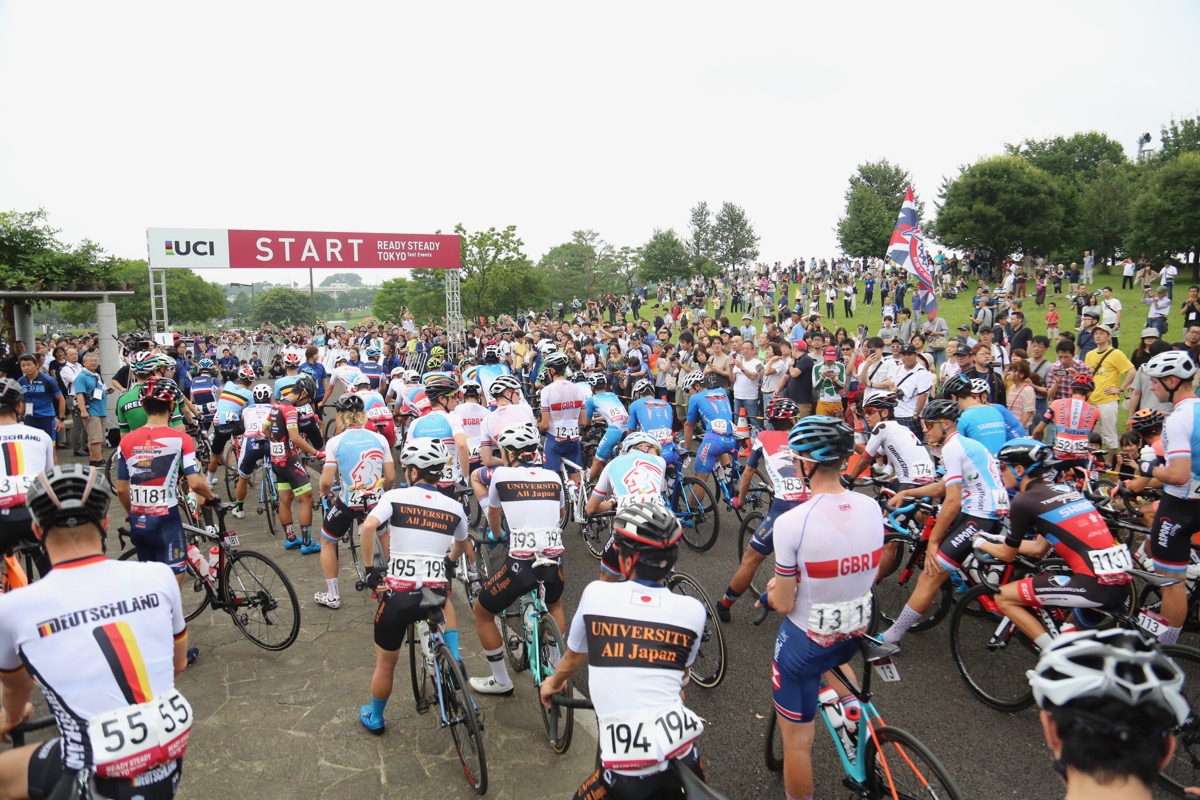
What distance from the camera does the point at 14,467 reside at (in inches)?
214

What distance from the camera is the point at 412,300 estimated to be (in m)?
78.4

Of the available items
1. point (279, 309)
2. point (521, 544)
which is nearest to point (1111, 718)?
point (521, 544)

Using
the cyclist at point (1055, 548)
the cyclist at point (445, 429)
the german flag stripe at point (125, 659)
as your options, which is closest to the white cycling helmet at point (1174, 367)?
the cyclist at point (1055, 548)

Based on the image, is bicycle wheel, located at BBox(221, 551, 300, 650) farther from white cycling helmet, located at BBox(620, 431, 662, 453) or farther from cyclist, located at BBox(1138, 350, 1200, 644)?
cyclist, located at BBox(1138, 350, 1200, 644)

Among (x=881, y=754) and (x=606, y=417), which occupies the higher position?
(x=606, y=417)

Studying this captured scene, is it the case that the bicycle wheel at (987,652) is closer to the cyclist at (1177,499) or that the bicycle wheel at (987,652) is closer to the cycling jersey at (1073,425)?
the cyclist at (1177,499)

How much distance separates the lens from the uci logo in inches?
827

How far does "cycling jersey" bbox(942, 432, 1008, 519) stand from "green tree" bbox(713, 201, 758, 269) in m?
98.5

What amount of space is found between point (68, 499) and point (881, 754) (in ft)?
12.5

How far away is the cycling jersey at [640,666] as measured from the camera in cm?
281

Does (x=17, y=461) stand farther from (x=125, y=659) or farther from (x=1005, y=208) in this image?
(x=1005, y=208)

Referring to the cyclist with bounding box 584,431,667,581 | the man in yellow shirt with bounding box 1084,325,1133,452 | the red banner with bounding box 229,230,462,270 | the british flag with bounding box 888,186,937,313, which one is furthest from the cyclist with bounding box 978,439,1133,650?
the red banner with bounding box 229,230,462,270

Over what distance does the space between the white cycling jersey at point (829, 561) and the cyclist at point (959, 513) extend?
2.02 meters

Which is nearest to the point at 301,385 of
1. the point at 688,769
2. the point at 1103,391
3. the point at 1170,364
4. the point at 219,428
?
the point at 219,428
